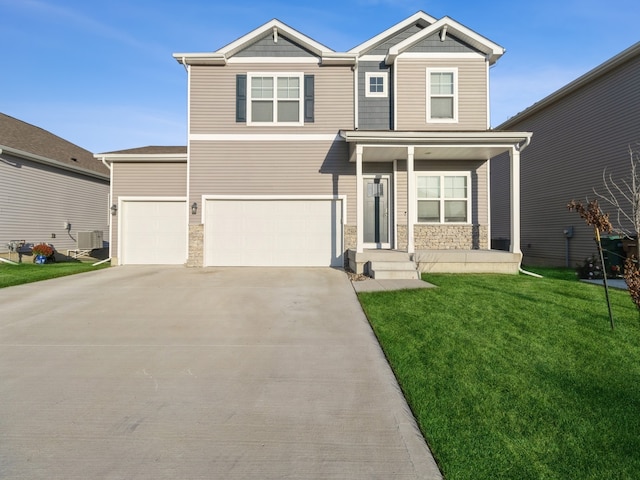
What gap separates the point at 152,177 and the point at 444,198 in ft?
30.2

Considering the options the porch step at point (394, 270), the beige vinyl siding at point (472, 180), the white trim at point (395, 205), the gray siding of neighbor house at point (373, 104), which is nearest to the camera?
the porch step at point (394, 270)

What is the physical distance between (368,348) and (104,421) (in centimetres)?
267

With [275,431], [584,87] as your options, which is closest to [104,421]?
[275,431]

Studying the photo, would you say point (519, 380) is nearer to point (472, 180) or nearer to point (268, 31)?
point (472, 180)

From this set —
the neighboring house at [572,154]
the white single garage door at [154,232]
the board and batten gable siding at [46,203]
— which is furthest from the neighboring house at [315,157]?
the board and batten gable siding at [46,203]

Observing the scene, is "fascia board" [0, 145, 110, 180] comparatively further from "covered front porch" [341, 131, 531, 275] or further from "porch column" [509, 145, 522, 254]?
"porch column" [509, 145, 522, 254]

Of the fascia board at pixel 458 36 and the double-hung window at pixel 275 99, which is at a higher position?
the fascia board at pixel 458 36

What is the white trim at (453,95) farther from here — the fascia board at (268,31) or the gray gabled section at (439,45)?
the fascia board at (268,31)

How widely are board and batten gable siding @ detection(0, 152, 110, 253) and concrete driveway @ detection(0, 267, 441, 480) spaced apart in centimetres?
927

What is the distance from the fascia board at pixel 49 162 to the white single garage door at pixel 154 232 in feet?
16.0

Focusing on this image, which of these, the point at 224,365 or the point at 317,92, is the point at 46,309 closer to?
the point at 224,365

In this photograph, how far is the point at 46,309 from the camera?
A: 19.8 ft

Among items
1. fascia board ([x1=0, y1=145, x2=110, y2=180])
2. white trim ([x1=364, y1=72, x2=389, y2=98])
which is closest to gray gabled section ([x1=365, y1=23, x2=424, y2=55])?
white trim ([x1=364, y1=72, x2=389, y2=98])

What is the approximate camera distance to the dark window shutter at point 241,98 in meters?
11.1
